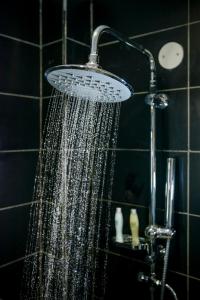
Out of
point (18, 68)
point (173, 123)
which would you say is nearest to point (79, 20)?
point (18, 68)

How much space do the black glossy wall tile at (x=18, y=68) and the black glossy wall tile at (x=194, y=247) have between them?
900mm

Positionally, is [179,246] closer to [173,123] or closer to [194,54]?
[173,123]

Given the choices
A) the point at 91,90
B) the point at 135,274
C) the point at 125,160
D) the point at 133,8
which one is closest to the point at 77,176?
the point at 125,160

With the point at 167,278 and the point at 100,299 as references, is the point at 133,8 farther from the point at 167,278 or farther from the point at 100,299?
the point at 100,299

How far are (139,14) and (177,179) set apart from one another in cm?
70

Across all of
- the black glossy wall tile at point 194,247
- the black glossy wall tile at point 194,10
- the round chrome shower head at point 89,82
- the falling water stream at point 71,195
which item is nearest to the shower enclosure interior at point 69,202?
the falling water stream at point 71,195

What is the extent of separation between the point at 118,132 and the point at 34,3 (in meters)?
0.72

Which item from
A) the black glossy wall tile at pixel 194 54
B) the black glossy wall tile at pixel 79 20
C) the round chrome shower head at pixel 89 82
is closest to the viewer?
the round chrome shower head at pixel 89 82

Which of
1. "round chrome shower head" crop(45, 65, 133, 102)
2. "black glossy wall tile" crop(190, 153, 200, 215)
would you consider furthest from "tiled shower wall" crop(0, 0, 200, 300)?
"round chrome shower head" crop(45, 65, 133, 102)

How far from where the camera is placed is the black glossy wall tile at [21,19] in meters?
1.25

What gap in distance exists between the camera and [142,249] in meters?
1.14

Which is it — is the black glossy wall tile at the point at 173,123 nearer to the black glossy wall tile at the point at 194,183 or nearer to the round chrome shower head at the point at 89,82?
the black glossy wall tile at the point at 194,183

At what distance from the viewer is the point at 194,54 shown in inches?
42.2

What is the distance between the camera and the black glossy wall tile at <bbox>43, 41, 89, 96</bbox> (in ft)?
4.24
